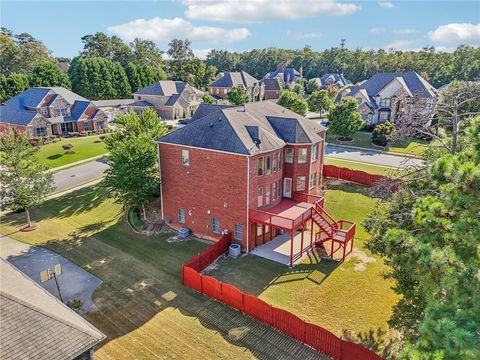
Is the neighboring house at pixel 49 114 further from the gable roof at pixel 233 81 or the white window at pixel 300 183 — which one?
the white window at pixel 300 183

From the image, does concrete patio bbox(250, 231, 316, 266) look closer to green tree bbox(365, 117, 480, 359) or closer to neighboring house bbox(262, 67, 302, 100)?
green tree bbox(365, 117, 480, 359)

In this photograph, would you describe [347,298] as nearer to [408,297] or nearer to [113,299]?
[408,297]

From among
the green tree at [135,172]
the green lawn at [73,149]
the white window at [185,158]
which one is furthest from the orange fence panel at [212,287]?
the green lawn at [73,149]

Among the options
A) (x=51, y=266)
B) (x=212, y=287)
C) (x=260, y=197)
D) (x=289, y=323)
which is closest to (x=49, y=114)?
(x=51, y=266)

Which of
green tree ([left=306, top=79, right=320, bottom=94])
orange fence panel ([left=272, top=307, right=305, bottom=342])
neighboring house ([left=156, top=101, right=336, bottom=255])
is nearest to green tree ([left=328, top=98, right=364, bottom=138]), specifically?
neighboring house ([left=156, top=101, right=336, bottom=255])

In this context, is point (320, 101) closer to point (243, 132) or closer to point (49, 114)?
point (49, 114)
